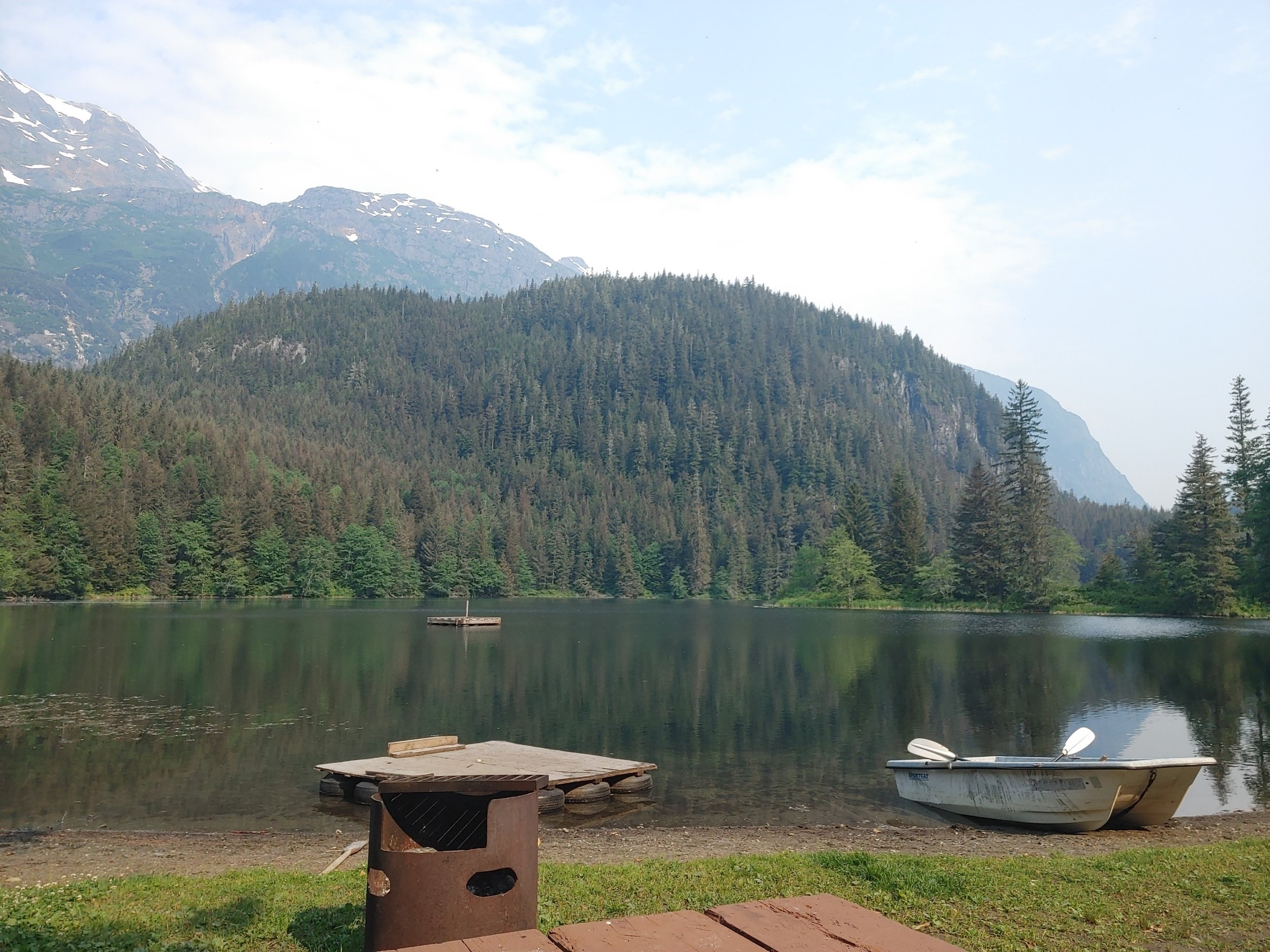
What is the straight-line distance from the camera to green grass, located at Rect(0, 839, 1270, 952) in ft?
29.8

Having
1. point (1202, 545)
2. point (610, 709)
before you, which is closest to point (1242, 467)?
point (1202, 545)

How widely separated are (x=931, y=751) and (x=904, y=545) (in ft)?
382

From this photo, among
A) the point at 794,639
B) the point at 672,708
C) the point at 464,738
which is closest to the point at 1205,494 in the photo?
the point at 794,639

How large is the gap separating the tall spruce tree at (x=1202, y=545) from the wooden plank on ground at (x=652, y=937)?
105 meters

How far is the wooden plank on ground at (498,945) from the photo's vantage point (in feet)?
13.8

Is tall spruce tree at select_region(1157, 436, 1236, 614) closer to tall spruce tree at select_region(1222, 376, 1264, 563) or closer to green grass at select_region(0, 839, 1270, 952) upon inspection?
tall spruce tree at select_region(1222, 376, 1264, 563)

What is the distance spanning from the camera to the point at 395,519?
553 feet

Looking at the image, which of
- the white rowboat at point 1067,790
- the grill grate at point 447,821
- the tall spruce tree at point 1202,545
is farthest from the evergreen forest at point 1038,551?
the grill grate at point 447,821

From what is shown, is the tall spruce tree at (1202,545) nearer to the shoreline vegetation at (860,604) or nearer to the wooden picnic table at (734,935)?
the shoreline vegetation at (860,604)

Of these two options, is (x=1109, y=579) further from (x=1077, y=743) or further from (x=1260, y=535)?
(x=1077, y=743)

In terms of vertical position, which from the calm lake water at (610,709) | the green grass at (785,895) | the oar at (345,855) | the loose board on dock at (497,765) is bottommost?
the calm lake water at (610,709)

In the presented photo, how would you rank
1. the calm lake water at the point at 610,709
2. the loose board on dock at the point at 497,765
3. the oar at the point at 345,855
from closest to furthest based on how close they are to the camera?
the oar at the point at 345,855 → the loose board on dock at the point at 497,765 → the calm lake water at the point at 610,709

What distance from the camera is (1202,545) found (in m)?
93.8

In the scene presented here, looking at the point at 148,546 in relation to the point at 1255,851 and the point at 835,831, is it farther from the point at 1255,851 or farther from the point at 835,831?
the point at 1255,851
